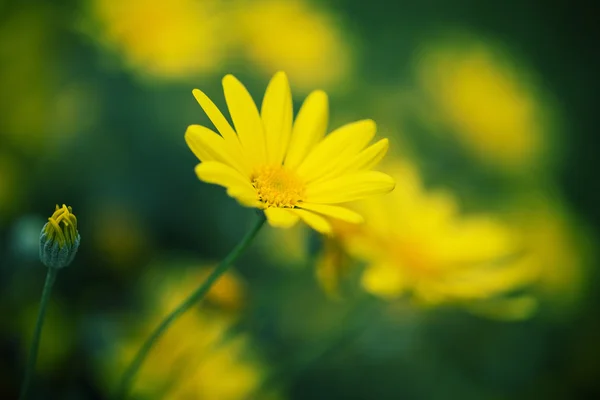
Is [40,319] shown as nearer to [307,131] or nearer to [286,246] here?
[307,131]

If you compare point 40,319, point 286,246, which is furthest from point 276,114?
point 286,246

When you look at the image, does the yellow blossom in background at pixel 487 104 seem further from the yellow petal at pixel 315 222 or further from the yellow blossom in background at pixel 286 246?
the yellow petal at pixel 315 222

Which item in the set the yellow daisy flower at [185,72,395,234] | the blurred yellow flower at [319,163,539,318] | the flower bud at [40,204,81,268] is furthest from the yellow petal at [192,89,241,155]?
the blurred yellow flower at [319,163,539,318]

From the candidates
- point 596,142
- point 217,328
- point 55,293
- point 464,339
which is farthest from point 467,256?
point 596,142

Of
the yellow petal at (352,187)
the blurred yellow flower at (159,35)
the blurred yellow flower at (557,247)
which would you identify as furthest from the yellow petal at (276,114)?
the blurred yellow flower at (557,247)

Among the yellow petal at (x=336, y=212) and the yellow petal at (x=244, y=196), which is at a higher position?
the yellow petal at (x=336, y=212)

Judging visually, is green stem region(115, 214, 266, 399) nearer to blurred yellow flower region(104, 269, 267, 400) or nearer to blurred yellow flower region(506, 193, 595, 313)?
blurred yellow flower region(104, 269, 267, 400)

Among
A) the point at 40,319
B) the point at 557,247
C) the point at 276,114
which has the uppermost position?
the point at 557,247
